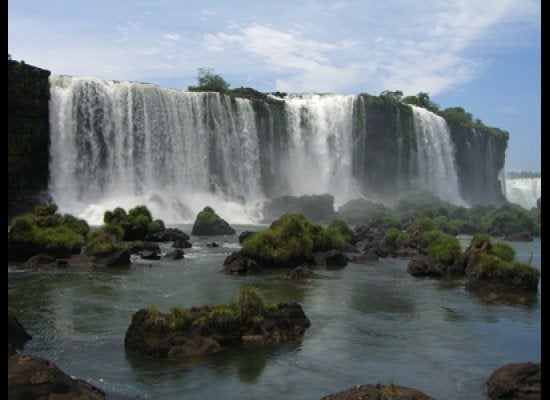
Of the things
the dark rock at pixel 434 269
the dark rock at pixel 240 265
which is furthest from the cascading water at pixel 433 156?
the dark rock at pixel 240 265

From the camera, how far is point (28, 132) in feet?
151

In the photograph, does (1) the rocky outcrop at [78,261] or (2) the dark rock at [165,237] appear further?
(2) the dark rock at [165,237]

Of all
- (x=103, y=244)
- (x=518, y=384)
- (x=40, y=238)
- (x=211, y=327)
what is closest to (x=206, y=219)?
(x=103, y=244)

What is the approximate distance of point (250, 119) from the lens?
196 feet

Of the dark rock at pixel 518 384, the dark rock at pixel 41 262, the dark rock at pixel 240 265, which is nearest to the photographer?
the dark rock at pixel 518 384

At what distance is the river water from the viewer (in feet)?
31.0

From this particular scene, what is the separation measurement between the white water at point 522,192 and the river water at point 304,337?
271ft

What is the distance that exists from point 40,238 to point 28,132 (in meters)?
25.1

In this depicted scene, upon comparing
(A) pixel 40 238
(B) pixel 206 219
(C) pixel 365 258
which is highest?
(B) pixel 206 219

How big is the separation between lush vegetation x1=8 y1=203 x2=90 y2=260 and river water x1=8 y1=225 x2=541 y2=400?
8.72ft

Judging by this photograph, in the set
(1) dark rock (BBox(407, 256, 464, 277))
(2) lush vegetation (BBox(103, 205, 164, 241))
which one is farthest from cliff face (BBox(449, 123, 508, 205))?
(1) dark rock (BBox(407, 256, 464, 277))

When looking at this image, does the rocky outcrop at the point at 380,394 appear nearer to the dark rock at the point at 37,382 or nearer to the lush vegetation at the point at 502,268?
the dark rock at the point at 37,382

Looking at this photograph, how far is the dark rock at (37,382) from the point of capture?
22.2 feet

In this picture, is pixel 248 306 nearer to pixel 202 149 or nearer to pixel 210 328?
pixel 210 328
